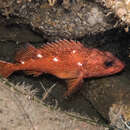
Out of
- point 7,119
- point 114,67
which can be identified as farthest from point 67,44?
point 7,119

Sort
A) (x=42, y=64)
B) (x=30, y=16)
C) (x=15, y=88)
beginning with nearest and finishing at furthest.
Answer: (x=15, y=88), (x=30, y=16), (x=42, y=64)

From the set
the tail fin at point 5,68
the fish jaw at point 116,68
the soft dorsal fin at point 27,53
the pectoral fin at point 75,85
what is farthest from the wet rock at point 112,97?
the tail fin at point 5,68

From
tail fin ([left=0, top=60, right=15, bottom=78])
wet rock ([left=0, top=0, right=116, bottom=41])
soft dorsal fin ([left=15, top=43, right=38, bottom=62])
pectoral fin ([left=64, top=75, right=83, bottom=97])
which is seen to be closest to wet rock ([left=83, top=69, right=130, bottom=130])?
pectoral fin ([left=64, top=75, right=83, bottom=97])

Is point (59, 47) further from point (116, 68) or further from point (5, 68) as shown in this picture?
point (116, 68)

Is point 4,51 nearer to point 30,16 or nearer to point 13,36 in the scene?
point 13,36

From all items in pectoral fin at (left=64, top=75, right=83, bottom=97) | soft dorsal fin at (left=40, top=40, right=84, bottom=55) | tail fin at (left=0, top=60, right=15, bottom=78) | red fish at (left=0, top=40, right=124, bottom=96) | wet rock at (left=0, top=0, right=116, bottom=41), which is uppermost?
wet rock at (left=0, top=0, right=116, bottom=41)

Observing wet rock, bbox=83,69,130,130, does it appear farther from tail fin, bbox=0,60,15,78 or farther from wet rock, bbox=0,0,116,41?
tail fin, bbox=0,60,15,78

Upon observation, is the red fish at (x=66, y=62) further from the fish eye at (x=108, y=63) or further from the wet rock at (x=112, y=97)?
the wet rock at (x=112, y=97)
